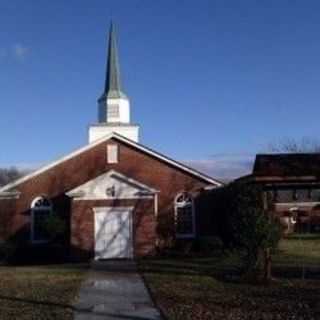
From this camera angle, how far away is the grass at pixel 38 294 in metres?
16.4

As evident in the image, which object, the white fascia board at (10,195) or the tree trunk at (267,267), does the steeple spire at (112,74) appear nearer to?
the white fascia board at (10,195)

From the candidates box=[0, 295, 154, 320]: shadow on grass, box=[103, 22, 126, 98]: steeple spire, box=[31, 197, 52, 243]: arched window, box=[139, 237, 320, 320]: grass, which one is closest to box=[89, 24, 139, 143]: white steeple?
box=[103, 22, 126, 98]: steeple spire

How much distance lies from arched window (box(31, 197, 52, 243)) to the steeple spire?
17.0 meters

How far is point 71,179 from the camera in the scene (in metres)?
39.7

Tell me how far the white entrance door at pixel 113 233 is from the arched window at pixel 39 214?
3.17m

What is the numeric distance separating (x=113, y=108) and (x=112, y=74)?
3595 millimetres

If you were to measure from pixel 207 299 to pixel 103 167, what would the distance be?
22.7 metres

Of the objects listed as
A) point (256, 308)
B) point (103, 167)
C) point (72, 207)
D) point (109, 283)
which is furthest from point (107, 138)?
point (256, 308)

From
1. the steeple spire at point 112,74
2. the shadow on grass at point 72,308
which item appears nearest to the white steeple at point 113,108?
the steeple spire at point 112,74

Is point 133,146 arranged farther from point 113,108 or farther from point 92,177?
point 113,108

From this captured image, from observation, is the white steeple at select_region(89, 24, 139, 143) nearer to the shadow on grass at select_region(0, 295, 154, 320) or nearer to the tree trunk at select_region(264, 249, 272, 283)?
the tree trunk at select_region(264, 249, 272, 283)

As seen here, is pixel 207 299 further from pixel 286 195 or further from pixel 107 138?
pixel 286 195

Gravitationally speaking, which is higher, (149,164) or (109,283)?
(149,164)

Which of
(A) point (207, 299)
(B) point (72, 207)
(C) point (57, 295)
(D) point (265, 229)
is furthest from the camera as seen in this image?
(B) point (72, 207)
